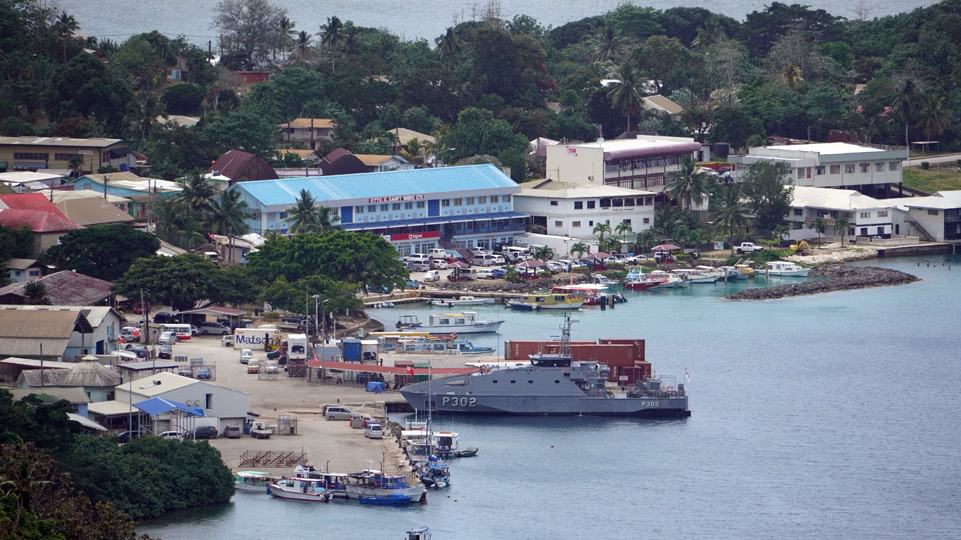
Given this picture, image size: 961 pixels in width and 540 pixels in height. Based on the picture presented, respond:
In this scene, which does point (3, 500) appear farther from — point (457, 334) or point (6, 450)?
point (457, 334)

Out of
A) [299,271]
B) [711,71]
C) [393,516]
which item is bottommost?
[393,516]

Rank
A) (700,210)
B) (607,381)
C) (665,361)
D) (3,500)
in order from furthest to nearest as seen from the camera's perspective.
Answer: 1. (700,210)
2. (665,361)
3. (607,381)
4. (3,500)

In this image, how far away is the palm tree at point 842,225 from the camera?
3364 inches

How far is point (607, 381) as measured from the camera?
5578 cm

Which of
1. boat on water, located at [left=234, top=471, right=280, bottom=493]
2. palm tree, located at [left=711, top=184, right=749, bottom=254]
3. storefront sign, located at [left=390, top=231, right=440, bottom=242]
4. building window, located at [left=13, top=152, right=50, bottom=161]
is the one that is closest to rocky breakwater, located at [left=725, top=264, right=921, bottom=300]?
palm tree, located at [left=711, top=184, right=749, bottom=254]

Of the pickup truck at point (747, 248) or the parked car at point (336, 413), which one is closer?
the parked car at point (336, 413)

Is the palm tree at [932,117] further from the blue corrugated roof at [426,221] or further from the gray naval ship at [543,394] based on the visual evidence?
the gray naval ship at [543,394]

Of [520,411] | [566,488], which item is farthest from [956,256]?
[566,488]

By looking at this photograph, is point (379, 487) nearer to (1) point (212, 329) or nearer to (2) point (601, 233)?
(1) point (212, 329)

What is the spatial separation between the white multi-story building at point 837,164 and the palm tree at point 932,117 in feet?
21.5

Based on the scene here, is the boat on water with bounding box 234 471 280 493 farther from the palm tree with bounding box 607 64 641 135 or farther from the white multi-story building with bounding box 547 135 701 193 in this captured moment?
the palm tree with bounding box 607 64 641 135

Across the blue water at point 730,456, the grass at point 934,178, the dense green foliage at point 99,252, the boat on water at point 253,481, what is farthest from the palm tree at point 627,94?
the boat on water at point 253,481

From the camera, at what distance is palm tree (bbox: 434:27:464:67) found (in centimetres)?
10838

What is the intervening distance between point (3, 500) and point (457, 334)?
3309 centimetres
